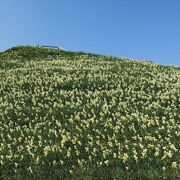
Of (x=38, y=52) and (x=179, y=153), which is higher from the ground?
(x=38, y=52)

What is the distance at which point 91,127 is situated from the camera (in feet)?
62.1

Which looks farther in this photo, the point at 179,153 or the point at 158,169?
the point at 179,153

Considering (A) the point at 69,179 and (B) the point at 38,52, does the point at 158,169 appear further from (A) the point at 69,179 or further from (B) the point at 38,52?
(B) the point at 38,52

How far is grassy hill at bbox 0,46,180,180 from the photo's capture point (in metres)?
14.9

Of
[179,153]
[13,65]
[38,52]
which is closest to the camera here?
[179,153]

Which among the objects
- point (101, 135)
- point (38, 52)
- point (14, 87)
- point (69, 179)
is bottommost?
point (69, 179)

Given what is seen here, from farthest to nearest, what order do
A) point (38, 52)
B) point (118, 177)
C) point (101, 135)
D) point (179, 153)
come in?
point (38, 52) → point (101, 135) → point (179, 153) → point (118, 177)

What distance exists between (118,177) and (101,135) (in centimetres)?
393

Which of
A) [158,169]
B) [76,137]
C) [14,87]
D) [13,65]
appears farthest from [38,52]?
[158,169]

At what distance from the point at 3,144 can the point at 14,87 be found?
11330mm

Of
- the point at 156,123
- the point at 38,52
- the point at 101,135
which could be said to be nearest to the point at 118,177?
the point at 101,135

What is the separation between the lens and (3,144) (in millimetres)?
18312

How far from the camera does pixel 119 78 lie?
29219mm

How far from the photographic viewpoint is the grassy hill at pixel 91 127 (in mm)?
14914
